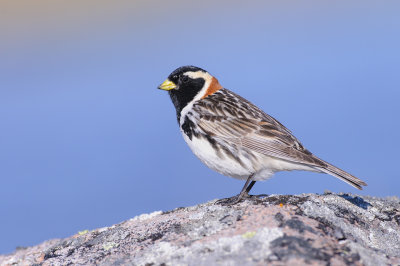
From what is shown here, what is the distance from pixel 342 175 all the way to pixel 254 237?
8.50 ft

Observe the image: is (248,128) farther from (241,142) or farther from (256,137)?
(241,142)

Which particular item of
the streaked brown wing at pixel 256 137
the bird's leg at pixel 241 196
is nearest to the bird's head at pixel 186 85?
the streaked brown wing at pixel 256 137

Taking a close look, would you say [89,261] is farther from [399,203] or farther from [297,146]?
[399,203]

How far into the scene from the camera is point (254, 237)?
244 inches

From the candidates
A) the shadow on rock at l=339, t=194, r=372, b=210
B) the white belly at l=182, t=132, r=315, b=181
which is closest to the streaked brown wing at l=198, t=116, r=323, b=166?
the white belly at l=182, t=132, r=315, b=181

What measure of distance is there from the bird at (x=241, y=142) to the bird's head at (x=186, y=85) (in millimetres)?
119

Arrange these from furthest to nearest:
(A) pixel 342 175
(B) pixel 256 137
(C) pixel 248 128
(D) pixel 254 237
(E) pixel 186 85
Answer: (E) pixel 186 85 < (C) pixel 248 128 < (B) pixel 256 137 < (A) pixel 342 175 < (D) pixel 254 237

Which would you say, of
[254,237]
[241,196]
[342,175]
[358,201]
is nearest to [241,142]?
[241,196]

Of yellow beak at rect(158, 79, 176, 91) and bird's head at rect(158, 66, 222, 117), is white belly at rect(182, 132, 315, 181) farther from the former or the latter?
yellow beak at rect(158, 79, 176, 91)

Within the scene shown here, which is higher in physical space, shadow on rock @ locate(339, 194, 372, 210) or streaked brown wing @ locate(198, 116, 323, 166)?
streaked brown wing @ locate(198, 116, 323, 166)

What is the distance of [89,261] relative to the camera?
7211 mm

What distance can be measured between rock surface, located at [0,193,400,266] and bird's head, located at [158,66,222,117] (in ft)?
7.33

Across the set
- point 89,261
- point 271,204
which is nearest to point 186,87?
point 271,204

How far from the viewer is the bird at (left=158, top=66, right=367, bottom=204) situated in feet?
28.0
